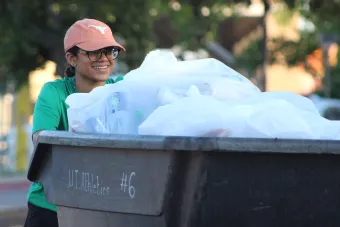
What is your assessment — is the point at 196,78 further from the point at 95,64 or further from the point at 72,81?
the point at 72,81

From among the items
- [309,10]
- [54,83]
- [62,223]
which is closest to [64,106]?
[54,83]

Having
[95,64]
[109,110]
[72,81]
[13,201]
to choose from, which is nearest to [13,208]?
[13,201]

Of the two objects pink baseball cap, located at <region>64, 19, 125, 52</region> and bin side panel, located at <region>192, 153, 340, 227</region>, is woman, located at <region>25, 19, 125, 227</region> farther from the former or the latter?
bin side panel, located at <region>192, 153, 340, 227</region>

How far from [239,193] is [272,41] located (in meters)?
25.3

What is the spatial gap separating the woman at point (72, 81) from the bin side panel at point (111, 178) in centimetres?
51

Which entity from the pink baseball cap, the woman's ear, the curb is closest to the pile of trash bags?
the pink baseball cap

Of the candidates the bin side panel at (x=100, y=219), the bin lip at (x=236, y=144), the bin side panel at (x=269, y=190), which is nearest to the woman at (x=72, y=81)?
the bin side panel at (x=100, y=219)

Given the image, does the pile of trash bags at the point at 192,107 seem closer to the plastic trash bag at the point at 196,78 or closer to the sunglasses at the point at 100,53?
the plastic trash bag at the point at 196,78

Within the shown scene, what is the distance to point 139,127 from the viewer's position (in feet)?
11.1

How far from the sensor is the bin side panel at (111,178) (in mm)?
3197

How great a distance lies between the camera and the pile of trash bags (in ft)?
10.7

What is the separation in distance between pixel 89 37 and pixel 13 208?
10.6 metres

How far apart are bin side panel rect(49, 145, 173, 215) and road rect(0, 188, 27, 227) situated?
9.02m

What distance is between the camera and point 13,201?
52.1 ft
